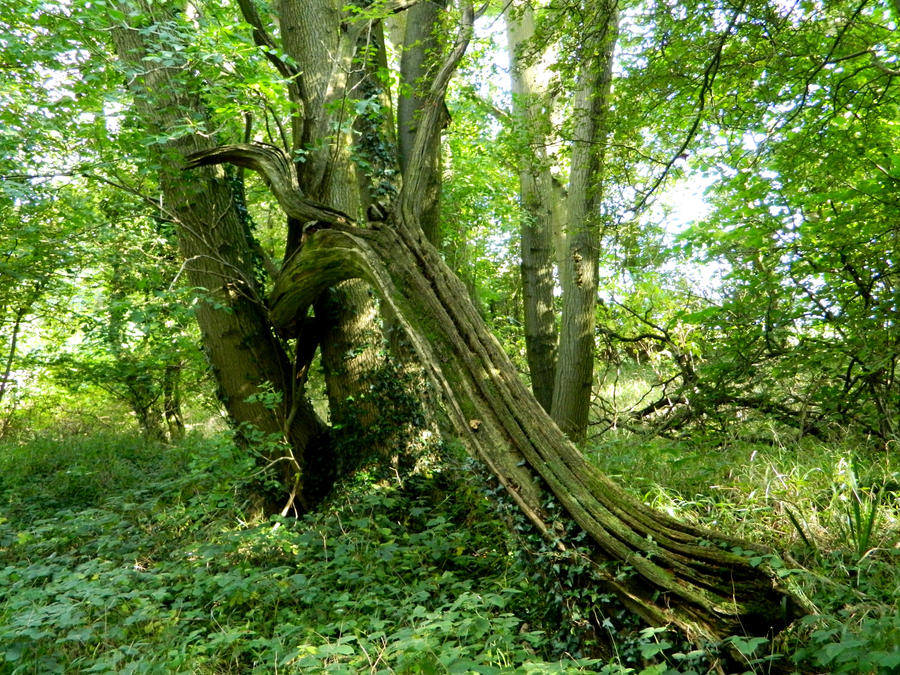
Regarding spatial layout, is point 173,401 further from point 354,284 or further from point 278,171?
point 278,171

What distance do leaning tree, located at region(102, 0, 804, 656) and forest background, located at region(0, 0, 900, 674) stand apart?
32 mm

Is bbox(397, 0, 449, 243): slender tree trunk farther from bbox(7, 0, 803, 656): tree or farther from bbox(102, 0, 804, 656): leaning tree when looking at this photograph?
bbox(7, 0, 803, 656): tree

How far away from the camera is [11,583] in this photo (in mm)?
4219

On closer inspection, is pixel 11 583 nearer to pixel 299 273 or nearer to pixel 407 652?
pixel 299 273

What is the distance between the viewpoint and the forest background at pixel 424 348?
3025 mm

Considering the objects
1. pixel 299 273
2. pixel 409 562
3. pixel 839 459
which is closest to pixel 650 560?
pixel 409 562

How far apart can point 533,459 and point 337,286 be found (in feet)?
10.8

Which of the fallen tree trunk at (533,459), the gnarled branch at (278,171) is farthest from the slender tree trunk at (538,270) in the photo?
the fallen tree trunk at (533,459)

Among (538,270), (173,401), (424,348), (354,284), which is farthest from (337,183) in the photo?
(173,401)

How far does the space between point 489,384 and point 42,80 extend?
5.53 meters

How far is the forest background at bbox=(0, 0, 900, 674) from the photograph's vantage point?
3025mm

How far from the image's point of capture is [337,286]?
586 centimetres

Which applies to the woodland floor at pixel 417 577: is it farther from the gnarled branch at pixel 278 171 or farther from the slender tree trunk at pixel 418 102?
the slender tree trunk at pixel 418 102

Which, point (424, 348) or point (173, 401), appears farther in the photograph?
point (173, 401)
